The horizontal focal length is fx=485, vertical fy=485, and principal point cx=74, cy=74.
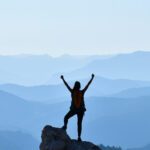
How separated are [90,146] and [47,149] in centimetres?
215

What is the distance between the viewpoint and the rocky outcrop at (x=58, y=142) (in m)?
22.5

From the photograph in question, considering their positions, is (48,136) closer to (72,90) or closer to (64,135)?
(64,135)

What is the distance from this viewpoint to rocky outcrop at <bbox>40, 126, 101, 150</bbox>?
22.5 m

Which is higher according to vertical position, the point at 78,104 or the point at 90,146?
the point at 78,104

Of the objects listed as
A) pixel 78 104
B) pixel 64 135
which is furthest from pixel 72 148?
pixel 78 104

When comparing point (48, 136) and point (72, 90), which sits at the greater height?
point (72, 90)

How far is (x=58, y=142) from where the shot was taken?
887 inches

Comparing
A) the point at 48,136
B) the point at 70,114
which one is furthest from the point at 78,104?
the point at 48,136

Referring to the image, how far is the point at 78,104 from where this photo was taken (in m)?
22.4

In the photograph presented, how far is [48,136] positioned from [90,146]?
2.14 m

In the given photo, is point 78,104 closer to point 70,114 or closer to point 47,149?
point 70,114

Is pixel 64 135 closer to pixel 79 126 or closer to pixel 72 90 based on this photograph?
pixel 79 126

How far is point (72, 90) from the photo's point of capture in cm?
2220

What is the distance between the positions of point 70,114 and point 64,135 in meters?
1.15
